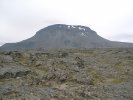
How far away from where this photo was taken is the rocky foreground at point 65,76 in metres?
26.0

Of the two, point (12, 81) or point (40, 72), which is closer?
point (12, 81)

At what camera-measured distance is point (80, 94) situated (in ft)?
86.1

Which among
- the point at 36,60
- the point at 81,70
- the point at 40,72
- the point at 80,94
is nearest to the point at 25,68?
the point at 40,72

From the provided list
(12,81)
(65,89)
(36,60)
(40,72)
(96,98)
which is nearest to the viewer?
(96,98)

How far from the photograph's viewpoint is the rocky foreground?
2598cm

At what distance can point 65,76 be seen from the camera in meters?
31.7

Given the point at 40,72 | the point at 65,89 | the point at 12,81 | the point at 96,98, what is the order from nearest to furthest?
1. the point at 96,98
2. the point at 65,89
3. the point at 12,81
4. the point at 40,72

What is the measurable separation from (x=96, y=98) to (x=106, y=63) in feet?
44.9

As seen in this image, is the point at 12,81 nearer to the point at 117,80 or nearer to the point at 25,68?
the point at 25,68

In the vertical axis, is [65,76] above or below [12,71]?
below

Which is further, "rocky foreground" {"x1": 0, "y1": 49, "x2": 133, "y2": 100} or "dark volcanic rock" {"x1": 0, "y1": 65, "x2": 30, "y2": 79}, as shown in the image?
"dark volcanic rock" {"x1": 0, "y1": 65, "x2": 30, "y2": 79}

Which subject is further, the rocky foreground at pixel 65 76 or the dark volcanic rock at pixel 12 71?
the dark volcanic rock at pixel 12 71

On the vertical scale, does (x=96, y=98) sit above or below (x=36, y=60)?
below

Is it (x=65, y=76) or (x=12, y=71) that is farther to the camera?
(x=12, y=71)
